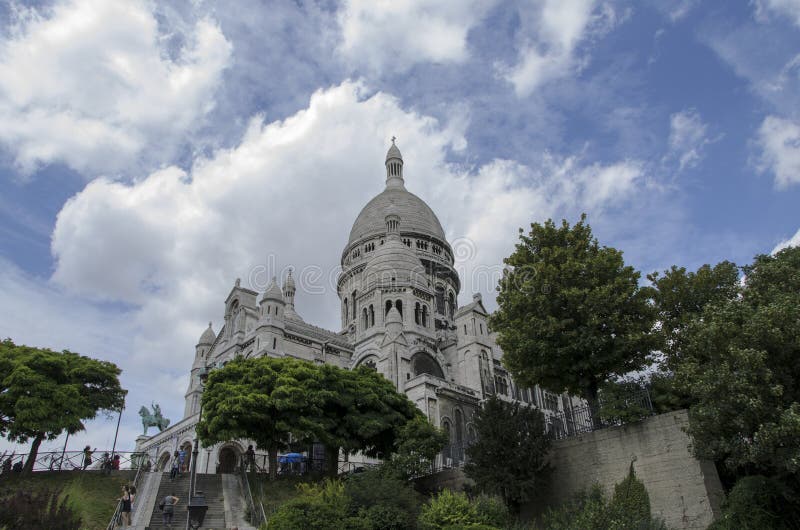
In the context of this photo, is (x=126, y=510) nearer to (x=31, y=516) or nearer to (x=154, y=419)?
(x=31, y=516)

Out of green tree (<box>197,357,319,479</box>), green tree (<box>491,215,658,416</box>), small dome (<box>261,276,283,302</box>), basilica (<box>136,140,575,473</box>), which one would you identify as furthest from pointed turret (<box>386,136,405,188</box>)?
green tree (<box>491,215,658,416</box>)

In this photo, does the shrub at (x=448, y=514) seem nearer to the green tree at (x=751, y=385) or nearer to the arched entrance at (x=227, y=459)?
the green tree at (x=751, y=385)

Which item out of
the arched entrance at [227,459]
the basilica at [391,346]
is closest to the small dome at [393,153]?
the basilica at [391,346]

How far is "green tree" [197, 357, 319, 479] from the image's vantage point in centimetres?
2997

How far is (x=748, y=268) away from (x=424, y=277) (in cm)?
3794

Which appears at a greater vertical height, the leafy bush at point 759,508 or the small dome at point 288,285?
the small dome at point 288,285

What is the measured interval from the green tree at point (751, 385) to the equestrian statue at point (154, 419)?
45705mm

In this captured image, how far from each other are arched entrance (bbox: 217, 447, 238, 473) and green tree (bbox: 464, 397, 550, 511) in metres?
26.0

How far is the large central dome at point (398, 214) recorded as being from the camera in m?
76.2

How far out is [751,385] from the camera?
16891mm

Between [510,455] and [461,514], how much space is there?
3.29 metres

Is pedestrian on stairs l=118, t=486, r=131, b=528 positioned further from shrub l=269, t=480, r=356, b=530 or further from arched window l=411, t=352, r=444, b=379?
arched window l=411, t=352, r=444, b=379

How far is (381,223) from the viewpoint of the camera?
76562mm

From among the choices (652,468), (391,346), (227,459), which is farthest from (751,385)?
(227,459)
